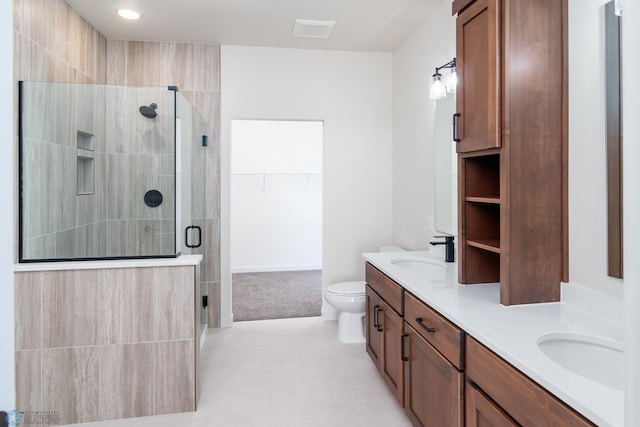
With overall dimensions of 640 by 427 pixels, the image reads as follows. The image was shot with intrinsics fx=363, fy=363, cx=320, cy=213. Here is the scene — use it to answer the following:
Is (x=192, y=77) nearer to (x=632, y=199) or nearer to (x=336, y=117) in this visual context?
(x=336, y=117)

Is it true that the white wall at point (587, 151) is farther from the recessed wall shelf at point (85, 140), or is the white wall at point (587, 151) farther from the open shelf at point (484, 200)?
the recessed wall shelf at point (85, 140)

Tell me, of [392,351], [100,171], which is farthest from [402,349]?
[100,171]

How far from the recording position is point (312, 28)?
312 centimetres

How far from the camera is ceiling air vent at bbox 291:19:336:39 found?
3020 millimetres

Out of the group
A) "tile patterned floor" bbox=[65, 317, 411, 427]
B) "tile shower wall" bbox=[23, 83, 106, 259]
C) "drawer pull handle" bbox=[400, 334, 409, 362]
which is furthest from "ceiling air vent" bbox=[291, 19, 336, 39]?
"tile patterned floor" bbox=[65, 317, 411, 427]

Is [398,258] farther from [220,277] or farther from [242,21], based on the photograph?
[242,21]

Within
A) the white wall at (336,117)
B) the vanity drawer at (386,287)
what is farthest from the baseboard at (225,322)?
the vanity drawer at (386,287)

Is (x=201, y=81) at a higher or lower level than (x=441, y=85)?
higher

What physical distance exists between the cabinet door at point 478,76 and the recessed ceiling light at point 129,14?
2.46 m

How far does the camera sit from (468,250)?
188 cm

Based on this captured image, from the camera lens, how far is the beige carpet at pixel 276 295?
13.0ft

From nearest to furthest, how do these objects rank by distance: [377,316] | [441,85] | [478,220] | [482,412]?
[482,412], [478,220], [377,316], [441,85]

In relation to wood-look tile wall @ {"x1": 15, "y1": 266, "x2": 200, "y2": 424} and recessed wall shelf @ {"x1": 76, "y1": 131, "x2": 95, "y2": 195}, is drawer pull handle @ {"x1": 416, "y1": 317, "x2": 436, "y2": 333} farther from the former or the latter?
recessed wall shelf @ {"x1": 76, "y1": 131, "x2": 95, "y2": 195}
